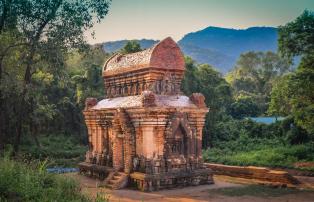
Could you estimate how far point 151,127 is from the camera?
12297 mm

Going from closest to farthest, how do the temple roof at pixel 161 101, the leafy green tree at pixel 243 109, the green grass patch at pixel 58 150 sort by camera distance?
the temple roof at pixel 161 101 < the green grass patch at pixel 58 150 < the leafy green tree at pixel 243 109

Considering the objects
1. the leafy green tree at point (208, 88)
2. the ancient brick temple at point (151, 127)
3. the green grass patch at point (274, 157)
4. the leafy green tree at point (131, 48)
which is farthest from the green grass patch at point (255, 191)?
the leafy green tree at point (131, 48)

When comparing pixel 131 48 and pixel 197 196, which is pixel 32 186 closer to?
pixel 197 196

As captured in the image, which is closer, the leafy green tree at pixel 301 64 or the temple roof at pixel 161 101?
the temple roof at pixel 161 101

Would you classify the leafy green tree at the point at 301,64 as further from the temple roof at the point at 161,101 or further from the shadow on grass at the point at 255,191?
the temple roof at the point at 161,101

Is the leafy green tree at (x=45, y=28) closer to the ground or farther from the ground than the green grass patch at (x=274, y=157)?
farther from the ground

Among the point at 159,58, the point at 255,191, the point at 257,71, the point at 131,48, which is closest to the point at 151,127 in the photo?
the point at 159,58

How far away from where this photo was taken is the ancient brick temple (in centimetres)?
1231

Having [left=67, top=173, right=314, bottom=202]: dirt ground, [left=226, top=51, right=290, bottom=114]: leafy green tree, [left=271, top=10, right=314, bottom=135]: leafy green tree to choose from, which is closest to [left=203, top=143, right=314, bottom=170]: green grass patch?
[left=271, top=10, right=314, bottom=135]: leafy green tree

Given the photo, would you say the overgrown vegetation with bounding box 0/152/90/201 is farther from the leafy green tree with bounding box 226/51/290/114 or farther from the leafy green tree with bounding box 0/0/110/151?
the leafy green tree with bounding box 226/51/290/114

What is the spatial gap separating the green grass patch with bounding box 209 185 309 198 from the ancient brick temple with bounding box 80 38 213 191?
1161mm

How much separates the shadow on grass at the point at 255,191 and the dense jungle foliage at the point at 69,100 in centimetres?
453

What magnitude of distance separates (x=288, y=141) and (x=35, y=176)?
18248 millimetres

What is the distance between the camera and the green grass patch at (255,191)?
1160 cm
